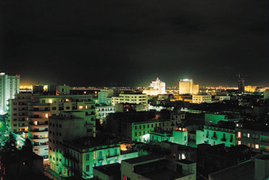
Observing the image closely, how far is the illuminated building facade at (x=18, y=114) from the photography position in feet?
136

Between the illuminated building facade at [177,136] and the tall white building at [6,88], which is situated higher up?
the tall white building at [6,88]

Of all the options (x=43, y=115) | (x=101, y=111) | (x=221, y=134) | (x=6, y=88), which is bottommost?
(x=221, y=134)

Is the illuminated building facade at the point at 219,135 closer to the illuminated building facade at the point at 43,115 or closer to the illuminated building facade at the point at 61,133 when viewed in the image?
the illuminated building facade at the point at 61,133

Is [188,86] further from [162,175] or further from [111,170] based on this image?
[162,175]

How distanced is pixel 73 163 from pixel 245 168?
1478 centimetres

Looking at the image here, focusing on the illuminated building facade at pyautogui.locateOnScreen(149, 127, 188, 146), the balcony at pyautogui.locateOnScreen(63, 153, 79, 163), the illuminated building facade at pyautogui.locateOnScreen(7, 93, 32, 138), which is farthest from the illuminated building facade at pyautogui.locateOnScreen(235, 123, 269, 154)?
the illuminated building facade at pyautogui.locateOnScreen(7, 93, 32, 138)

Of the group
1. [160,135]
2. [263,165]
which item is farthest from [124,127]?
[263,165]

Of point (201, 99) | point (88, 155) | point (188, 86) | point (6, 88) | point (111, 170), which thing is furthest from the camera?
point (188, 86)

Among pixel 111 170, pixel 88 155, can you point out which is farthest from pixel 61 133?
pixel 111 170

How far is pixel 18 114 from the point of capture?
4178 cm

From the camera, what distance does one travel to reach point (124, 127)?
35.5m

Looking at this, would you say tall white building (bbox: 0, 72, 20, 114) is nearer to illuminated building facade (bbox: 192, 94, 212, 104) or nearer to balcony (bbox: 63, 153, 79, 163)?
balcony (bbox: 63, 153, 79, 163)

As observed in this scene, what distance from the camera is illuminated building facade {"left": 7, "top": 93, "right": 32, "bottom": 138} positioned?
136 feet

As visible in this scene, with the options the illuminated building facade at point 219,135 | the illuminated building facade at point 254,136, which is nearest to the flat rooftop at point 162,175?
the illuminated building facade at point 254,136
